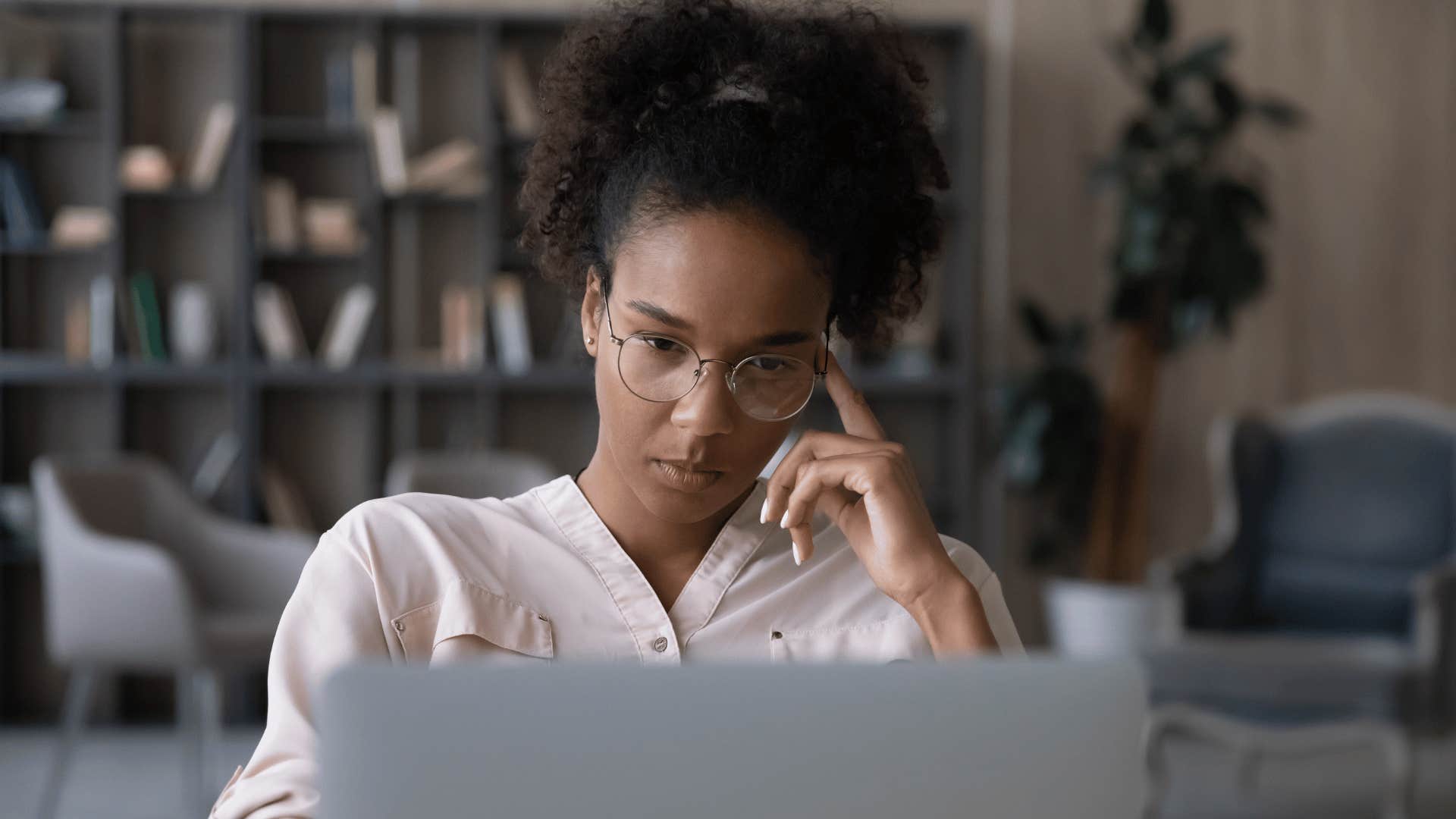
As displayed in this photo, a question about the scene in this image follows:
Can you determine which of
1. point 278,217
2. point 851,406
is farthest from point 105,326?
point 851,406

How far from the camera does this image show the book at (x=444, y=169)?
4555 millimetres

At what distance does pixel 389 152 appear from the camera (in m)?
4.57

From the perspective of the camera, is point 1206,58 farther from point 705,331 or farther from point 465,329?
point 705,331

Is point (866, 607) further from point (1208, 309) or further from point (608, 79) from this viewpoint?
point (1208, 309)

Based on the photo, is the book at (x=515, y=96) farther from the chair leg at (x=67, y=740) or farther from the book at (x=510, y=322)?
the chair leg at (x=67, y=740)

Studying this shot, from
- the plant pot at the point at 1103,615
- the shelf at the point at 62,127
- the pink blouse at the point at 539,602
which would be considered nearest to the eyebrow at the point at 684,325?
the pink blouse at the point at 539,602

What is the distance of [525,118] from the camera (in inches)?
183

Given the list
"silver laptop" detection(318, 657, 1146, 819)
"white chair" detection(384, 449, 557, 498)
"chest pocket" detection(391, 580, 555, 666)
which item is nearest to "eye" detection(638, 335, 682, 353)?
"chest pocket" detection(391, 580, 555, 666)

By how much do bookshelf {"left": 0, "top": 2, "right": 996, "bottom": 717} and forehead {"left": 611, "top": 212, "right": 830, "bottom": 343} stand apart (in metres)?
3.46

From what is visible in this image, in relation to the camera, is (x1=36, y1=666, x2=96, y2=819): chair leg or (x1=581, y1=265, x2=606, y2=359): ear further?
(x1=36, y1=666, x2=96, y2=819): chair leg

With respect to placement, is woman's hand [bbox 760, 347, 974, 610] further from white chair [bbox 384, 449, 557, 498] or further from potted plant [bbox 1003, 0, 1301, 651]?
potted plant [bbox 1003, 0, 1301, 651]

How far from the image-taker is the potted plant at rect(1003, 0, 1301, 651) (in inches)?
170

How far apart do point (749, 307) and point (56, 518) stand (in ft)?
9.38

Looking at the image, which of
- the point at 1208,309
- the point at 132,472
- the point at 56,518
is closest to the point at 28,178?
the point at 132,472
